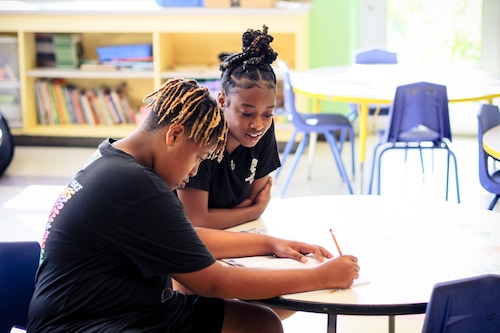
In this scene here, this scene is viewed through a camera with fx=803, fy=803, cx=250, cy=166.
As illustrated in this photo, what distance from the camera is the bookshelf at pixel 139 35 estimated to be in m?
5.54

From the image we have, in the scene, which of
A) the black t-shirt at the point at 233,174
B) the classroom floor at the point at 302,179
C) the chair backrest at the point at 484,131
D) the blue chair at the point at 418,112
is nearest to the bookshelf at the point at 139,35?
the classroom floor at the point at 302,179

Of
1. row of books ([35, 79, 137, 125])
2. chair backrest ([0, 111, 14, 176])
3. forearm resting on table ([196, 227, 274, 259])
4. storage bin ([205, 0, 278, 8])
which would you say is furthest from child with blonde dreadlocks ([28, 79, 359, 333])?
row of books ([35, 79, 137, 125])

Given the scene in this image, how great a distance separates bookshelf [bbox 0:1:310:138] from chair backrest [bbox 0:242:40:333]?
3814mm

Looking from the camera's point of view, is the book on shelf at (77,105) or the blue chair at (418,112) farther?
the book on shelf at (77,105)

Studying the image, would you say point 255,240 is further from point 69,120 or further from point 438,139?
point 69,120

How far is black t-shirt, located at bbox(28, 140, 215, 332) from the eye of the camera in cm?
158

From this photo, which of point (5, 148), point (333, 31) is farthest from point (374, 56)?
point (5, 148)

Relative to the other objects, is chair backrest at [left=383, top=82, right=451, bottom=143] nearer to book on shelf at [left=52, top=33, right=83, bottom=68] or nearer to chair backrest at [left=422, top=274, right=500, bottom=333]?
chair backrest at [left=422, top=274, right=500, bottom=333]

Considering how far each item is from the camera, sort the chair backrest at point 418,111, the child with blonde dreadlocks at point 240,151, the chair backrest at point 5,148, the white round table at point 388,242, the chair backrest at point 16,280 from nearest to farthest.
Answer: the white round table at point 388,242 → the chair backrest at point 16,280 → the child with blonde dreadlocks at point 240,151 → the chair backrest at point 418,111 → the chair backrest at point 5,148

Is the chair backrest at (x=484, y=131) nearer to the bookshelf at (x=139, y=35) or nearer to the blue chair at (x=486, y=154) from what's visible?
the blue chair at (x=486, y=154)

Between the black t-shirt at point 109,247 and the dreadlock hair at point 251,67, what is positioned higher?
the dreadlock hair at point 251,67

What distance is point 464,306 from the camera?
5.05 ft

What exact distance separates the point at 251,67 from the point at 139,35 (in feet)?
13.1

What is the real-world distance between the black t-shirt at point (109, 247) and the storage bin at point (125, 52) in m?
4.22
